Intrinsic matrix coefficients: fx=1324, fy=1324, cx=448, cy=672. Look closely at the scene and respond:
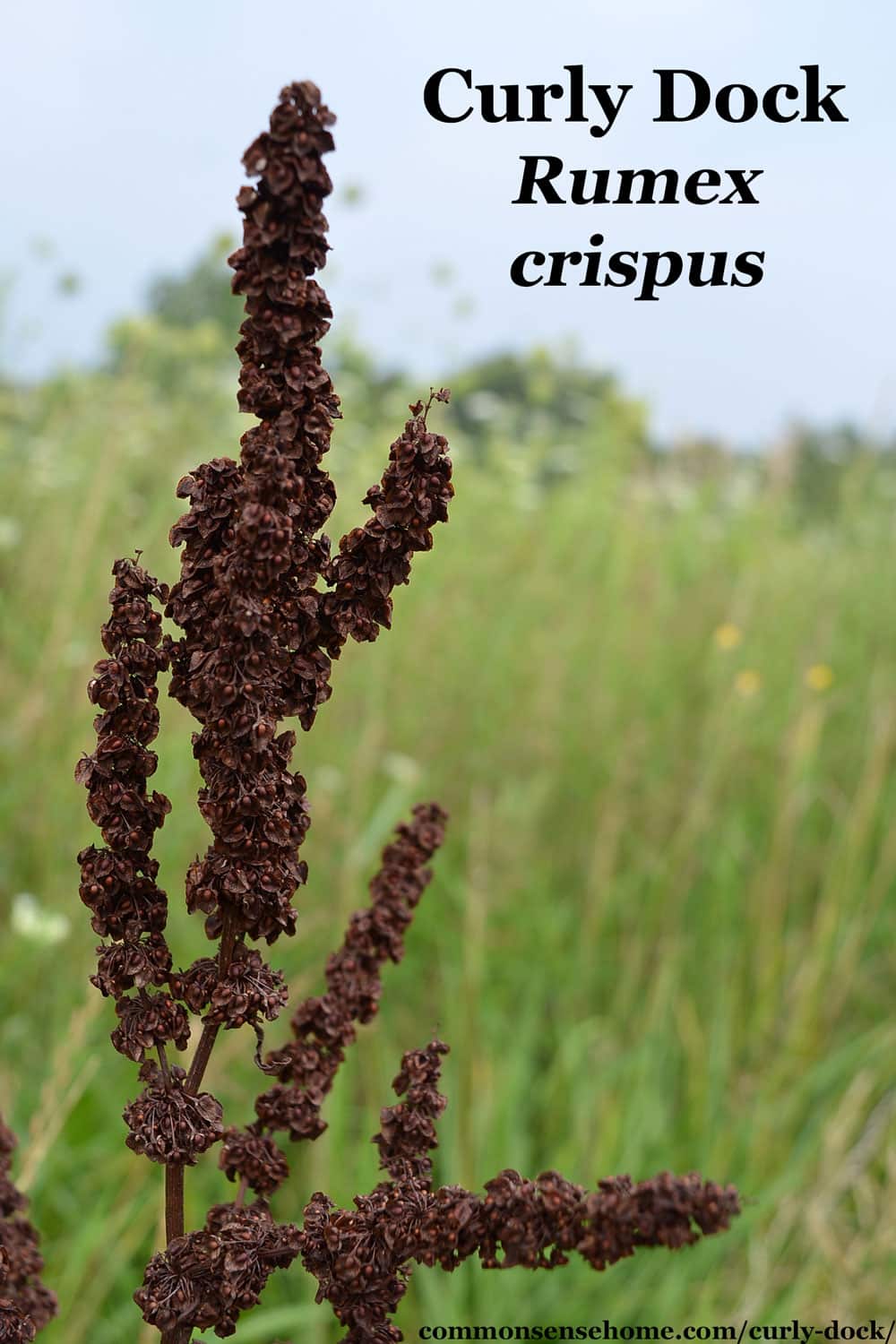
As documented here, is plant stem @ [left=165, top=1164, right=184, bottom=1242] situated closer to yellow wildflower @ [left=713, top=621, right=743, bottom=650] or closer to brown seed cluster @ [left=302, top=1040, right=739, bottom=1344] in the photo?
brown seed cluster @ [left=302, top=1040, right=739, bottom=1344]

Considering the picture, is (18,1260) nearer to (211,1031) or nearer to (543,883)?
(211,1031)

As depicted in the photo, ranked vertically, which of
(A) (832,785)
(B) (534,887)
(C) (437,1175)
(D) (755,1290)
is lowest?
(D) (755,1290)

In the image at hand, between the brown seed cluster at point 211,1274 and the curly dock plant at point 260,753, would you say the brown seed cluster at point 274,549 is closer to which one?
the curly dock plant at point 260,753

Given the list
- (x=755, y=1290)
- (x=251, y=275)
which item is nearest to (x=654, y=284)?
(x=251, y=275)

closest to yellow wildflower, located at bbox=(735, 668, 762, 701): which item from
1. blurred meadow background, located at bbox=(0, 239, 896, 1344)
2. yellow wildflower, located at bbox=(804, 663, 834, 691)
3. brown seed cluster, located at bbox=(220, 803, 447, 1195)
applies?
blurred meadow background, located at bbox=(0, 239, 896, 1344)

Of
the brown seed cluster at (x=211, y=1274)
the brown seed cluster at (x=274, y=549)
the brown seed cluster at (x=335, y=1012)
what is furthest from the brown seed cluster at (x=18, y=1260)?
the brown seed cluster at (x=274, y=549)

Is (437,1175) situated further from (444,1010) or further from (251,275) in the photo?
(251,275)
